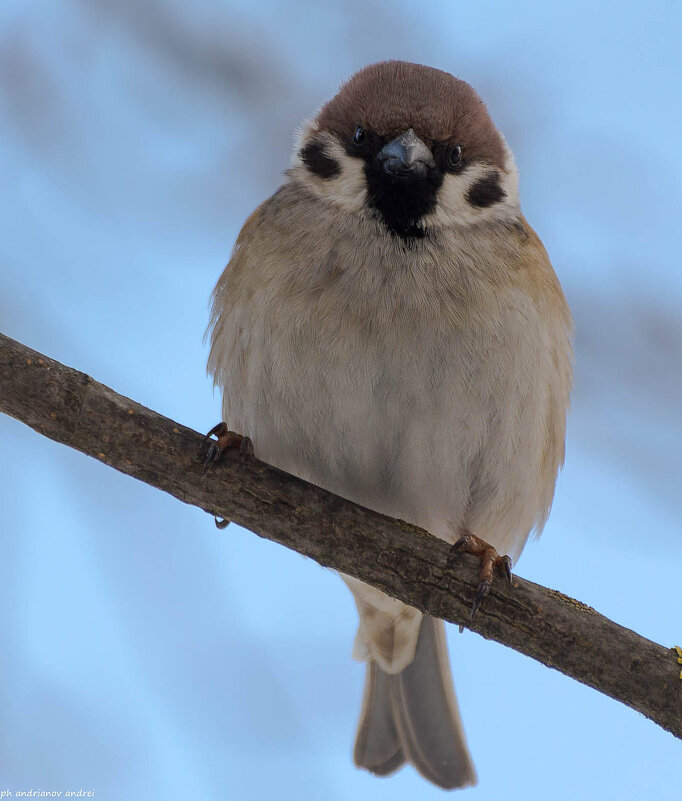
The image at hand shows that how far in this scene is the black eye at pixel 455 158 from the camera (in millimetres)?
3120

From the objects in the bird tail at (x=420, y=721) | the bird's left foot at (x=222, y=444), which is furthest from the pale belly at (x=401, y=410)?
the bird tail at (x=420, y=721)

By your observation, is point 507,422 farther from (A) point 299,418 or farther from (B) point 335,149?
(B) point 335,149

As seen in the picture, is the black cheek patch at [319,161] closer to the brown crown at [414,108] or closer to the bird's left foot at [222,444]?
the brown crown at [414,108]

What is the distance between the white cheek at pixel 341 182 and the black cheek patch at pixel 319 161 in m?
0.01

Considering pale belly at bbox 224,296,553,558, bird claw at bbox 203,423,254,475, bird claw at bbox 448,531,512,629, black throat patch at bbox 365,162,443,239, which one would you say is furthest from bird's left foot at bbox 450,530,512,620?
black throat patch at bbox 365,162,443,239

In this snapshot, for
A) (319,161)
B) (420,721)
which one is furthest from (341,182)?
(420,721)

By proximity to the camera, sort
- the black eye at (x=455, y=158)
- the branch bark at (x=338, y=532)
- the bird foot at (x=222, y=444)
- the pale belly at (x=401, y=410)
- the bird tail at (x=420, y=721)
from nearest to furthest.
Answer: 1. the branch bark at (x=338, y=532)
2. the bird foot at (x=222, y=444)
3. the pale belly at (x=401, y=410)
4. the black eye at (x=455, y=158)
5. the bird tail at (x=420, y=721)

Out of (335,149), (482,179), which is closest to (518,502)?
(482,179)

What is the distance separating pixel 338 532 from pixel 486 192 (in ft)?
4.30

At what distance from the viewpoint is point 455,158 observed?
3.14 m

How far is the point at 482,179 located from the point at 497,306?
0.54 meters

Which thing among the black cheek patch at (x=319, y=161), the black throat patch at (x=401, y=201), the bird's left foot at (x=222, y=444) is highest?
the black cheek patch at (x=319, y=161)

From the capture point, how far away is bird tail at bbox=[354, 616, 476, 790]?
3662 millimetres

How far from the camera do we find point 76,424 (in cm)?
262
